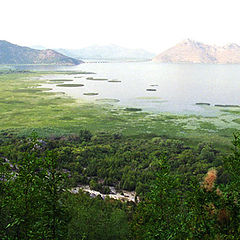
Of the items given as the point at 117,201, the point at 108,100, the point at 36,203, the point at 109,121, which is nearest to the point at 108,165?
the point at 117,201

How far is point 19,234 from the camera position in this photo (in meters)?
15.2

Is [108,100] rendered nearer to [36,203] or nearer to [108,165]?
[108,165]

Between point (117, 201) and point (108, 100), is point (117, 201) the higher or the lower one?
the higher one

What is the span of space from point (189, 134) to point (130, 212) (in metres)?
35.0

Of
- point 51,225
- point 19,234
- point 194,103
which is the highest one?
point 51,225

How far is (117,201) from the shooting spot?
28.8m

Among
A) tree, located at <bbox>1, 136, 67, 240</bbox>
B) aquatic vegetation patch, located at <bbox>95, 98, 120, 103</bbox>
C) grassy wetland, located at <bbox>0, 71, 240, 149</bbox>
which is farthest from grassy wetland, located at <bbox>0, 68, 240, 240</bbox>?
aquatic vegetation patch, located at <bbox>95, 98, 120, 103</bbox>

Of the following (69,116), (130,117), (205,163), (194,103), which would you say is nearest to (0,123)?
A: (69,116)

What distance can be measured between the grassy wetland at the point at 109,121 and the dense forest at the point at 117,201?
16.0 m

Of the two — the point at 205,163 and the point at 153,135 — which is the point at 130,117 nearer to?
the point at 153,135

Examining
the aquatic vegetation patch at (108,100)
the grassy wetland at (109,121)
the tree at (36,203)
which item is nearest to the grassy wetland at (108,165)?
the tree at (36,203)

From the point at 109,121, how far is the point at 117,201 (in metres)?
40.1

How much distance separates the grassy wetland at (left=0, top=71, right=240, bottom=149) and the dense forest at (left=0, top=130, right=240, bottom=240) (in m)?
16.0

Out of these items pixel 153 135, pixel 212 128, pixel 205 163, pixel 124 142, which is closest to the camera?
pixel 205 163
